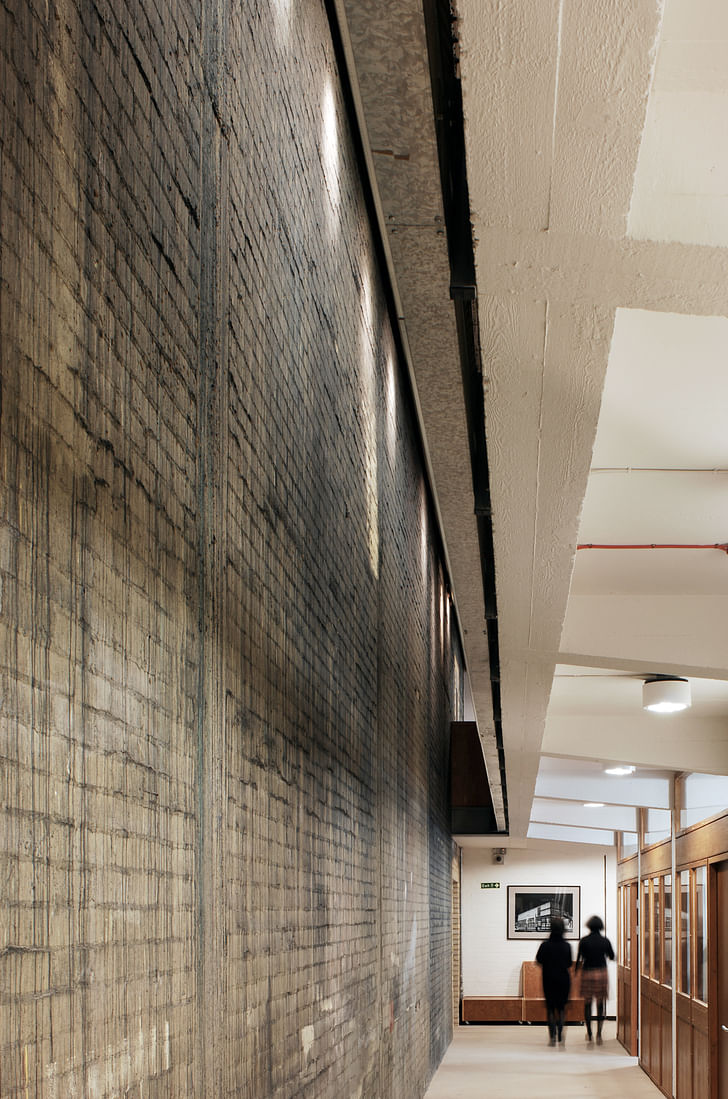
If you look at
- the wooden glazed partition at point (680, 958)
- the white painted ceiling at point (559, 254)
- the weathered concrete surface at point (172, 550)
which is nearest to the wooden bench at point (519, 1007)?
the wooden glazed partition at point (680, 958)

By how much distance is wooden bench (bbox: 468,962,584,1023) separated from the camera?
19625mm

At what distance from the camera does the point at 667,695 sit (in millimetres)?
8195

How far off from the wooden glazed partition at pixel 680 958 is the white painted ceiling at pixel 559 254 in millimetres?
4673

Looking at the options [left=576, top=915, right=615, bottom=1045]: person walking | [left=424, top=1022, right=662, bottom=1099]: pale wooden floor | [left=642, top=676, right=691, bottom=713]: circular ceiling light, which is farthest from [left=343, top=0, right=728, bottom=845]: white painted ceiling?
[left=576, top=915, right=615, bottom=1045]: person walking

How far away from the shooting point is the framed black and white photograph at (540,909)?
2008 cm

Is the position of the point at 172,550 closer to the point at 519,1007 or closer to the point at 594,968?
the point at 594,968

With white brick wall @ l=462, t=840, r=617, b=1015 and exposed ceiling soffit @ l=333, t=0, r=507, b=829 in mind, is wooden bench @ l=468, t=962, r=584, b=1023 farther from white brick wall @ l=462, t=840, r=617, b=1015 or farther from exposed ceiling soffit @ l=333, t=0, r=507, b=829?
exposed ceiling soffit @ l=333, t=0, r=507, b=829

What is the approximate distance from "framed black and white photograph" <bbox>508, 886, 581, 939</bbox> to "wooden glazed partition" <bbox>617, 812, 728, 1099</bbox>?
473 cm

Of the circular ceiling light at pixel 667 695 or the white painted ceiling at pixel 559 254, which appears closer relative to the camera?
the white painted ceiling at pixel 559 254

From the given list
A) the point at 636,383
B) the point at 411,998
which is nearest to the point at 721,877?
the point at 411,998

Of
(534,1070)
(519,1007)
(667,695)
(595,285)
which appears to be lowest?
(519,1007)

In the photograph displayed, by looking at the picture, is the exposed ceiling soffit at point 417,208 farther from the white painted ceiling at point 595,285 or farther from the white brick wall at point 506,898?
the white brick wall at point 506,898

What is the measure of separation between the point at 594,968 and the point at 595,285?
15972mm

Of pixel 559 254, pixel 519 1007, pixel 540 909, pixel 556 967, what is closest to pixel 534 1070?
pixel 556 967
